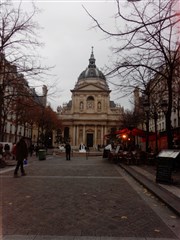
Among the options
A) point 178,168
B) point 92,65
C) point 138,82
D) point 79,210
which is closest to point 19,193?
point 79,210

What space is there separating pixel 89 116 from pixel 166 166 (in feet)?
273

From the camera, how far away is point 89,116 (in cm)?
9425

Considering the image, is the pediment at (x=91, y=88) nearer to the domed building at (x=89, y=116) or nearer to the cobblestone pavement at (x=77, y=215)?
the domed building at (x=89, y=116)

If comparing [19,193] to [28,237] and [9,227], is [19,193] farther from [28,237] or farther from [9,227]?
[28,237]

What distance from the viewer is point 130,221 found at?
625 cm

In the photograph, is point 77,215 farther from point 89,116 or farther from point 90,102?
point 90,102

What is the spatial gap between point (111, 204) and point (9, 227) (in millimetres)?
2997

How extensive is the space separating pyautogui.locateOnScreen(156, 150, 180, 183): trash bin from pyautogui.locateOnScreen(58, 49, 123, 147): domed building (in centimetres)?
8138

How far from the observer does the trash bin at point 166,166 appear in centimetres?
1097

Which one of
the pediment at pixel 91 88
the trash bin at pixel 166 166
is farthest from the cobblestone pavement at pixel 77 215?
the pediment at pixel 91 88

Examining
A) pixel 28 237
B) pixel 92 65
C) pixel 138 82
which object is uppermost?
pixel 92 65

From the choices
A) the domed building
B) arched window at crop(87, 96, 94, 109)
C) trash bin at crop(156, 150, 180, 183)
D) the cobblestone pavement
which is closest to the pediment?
the domed building

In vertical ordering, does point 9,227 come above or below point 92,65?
below

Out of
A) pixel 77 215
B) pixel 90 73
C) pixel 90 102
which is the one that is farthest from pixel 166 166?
pixel 90 73
